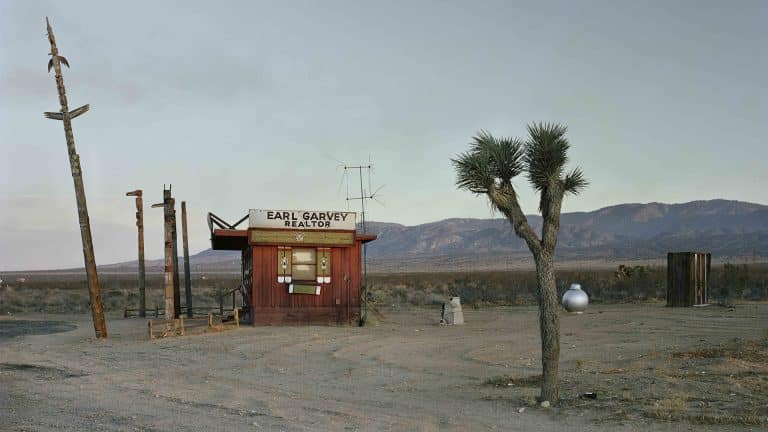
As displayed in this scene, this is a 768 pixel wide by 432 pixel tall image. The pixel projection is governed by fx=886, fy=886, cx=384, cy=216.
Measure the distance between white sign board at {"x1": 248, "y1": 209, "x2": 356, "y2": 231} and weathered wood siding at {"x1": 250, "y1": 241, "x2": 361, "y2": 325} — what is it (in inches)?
30.0

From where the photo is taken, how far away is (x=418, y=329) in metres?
28.9

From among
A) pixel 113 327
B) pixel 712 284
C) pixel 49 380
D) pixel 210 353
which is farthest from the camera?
pixel 712 284

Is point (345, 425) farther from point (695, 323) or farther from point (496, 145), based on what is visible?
point (695, 323)

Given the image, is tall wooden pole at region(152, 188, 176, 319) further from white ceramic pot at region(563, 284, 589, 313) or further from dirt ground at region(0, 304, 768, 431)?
white ceramic pot at region(563, 284, 589, 313)

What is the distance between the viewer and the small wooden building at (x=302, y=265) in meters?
29.1

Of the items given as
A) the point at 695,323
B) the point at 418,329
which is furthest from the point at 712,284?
the point at 418,329

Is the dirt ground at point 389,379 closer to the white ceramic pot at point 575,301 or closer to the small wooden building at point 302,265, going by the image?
the small wooden building at point 302,265

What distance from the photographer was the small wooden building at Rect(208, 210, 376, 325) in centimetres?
2911

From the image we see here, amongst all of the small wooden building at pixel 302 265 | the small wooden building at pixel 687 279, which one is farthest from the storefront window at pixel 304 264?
Answer: the small wooden building at pixel 687 279

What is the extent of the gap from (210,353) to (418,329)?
342 inches

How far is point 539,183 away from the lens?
47.3ft

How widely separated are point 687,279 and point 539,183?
2392 centimetres

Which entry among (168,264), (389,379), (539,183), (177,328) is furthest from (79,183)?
(539,183)

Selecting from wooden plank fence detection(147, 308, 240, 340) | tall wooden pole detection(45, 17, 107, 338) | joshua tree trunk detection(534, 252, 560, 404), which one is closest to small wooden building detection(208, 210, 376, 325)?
wooden plank fence detection(147, 308, 240, 340)
